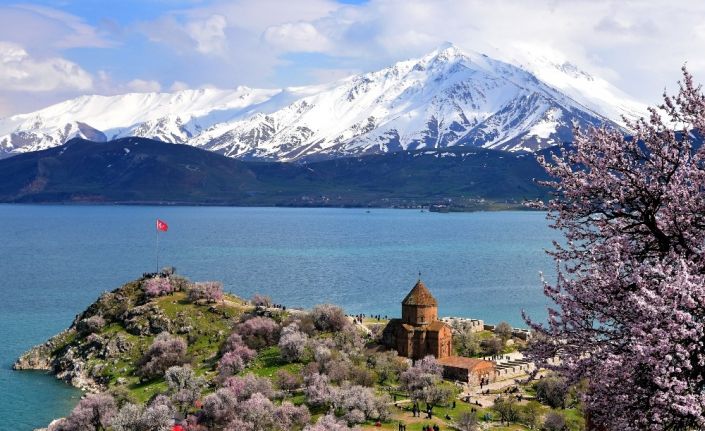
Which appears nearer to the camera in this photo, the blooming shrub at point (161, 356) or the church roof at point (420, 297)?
the church roof at point (420, 297)

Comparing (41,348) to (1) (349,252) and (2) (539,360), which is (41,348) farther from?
(1) (349,252)

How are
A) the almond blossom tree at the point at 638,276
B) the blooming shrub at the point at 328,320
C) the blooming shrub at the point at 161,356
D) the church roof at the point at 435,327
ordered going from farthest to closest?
the blooming shrub at the point at 328,320
the blooming shrub at the point at 161,356
the church roof at the point at 435,327
the almond blossom tree at the point at 638,276

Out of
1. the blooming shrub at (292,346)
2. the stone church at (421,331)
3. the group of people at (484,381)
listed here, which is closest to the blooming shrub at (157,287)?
the blooming shrub at (292,346)

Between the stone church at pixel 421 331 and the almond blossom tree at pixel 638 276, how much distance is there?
5816cm

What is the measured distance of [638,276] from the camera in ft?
43.5

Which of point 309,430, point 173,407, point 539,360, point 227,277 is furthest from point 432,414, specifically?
point 227,277

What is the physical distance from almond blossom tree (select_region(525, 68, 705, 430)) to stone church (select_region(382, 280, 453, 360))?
58.2 m

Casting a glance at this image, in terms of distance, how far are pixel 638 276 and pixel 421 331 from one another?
2442 inches

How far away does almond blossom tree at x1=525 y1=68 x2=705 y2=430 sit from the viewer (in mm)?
12938

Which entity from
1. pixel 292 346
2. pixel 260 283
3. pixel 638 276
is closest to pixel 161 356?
A: pixel 292 346

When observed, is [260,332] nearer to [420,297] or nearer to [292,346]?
[292,346]

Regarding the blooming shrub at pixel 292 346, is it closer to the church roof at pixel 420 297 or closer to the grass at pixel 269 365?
the grass at pixel 269 365

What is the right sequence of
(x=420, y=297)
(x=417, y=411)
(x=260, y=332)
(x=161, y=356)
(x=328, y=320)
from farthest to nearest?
(x=260, y=332) → (x=328, y=320) → (x=161, y=356) → (x=420, y=297) → (x=417, y=411)

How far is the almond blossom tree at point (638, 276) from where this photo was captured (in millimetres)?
12938
